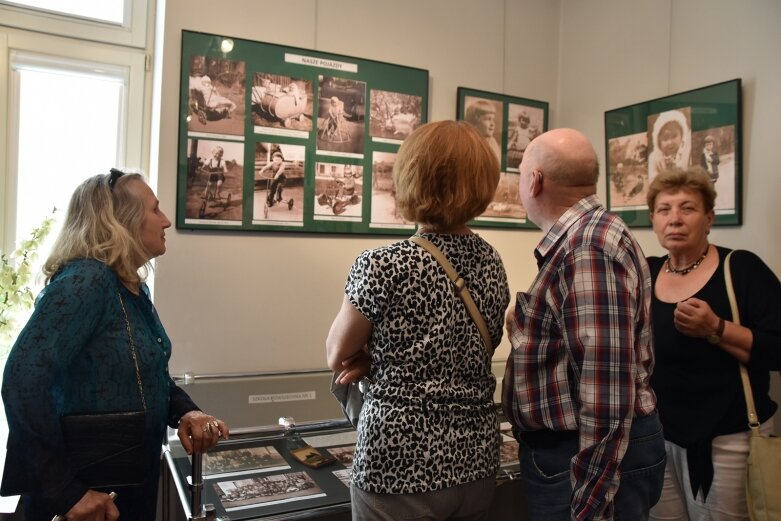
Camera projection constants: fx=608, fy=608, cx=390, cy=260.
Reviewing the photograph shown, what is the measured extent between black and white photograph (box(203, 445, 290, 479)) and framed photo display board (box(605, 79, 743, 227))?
6.67ft

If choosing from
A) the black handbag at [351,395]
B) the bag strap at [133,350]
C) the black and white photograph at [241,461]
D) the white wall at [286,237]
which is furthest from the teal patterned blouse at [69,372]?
the white wall at [286,237]

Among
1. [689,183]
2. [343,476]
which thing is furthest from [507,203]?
[343,476]

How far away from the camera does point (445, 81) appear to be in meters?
3.13

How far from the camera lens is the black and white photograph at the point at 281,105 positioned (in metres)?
2.60

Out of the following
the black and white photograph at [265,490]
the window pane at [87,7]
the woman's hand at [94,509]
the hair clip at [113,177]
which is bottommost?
the black and white photograph at [265,490]

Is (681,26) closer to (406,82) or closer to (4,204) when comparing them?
(406,82)

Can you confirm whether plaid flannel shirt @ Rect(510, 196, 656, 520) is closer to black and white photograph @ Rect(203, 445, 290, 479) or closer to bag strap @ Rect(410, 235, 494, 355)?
bag strap @ Rect(410, 235, 494, 355)

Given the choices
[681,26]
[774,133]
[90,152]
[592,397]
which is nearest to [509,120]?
[681,26]

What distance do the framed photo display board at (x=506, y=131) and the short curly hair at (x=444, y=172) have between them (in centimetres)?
194

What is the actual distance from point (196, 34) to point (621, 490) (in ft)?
7.37

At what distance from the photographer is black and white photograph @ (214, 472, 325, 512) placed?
5.60 feet

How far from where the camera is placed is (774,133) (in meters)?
2.38

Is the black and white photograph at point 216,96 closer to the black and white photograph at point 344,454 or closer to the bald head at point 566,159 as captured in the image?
the black and white photograph at point 344,454

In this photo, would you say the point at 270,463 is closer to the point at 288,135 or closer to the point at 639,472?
the point at 639,472
